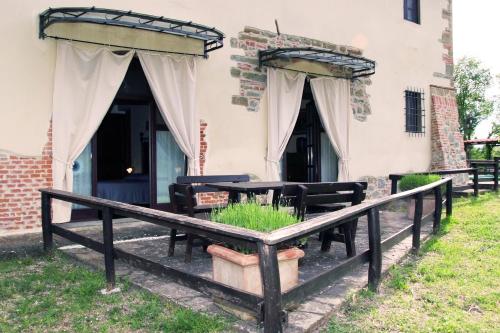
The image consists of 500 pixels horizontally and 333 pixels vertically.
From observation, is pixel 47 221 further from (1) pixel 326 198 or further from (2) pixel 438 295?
(2) pixel 438 295

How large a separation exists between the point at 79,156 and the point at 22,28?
5.69ft

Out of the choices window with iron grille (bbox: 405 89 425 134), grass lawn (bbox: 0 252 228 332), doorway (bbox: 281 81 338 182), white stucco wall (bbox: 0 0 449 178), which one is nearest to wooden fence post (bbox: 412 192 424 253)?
grass lawn (bbox: 0 252 228 332)

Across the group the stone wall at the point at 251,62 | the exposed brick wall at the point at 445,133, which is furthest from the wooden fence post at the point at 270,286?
the exposed brick wall at the point at 445,133

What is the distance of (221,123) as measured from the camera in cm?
680

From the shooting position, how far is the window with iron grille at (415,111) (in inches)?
396

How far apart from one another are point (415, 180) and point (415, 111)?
4505 millimetres

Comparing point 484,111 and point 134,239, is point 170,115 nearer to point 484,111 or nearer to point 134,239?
point 134,239

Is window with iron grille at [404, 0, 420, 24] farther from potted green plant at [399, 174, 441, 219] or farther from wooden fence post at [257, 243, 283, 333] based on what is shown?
wooden fence post at [257, 243, 283, 333]

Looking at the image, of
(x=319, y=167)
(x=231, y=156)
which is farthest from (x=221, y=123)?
(x=319, y=167)

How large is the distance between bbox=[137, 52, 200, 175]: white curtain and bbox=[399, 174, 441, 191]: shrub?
10.3 feet

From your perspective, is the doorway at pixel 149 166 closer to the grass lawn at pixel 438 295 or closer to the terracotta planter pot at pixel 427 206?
the terracotta planter pot at pixel 427 206

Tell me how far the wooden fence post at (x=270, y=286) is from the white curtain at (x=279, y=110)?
5.09m

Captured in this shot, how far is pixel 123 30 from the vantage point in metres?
5.77

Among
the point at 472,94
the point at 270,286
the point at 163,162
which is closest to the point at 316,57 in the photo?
the point at 163,162
